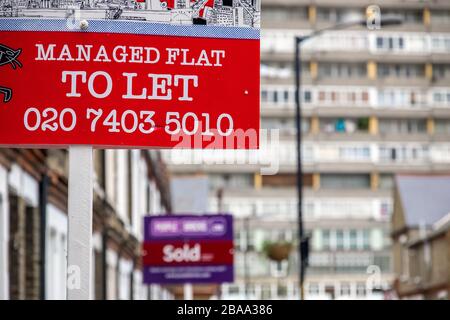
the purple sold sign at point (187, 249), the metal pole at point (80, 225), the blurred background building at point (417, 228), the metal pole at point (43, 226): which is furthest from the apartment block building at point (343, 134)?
the metal pole at point (80, 225)

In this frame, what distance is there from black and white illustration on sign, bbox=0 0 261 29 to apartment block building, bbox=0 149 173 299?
10841 mm

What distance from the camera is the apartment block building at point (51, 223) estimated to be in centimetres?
1947

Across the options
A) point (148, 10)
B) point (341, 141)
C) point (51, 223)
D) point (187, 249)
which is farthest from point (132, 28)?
point (341, 141)

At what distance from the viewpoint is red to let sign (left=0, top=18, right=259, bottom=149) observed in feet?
24.5

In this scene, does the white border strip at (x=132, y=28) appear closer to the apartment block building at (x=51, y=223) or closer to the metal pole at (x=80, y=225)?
the metal pole at (x=80, y=225)

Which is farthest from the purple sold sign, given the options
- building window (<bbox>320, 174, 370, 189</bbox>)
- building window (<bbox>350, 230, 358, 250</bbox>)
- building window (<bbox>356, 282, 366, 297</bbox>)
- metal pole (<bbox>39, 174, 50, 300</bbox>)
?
building window (<bbox>320, 174, 370, 189</bbox>)

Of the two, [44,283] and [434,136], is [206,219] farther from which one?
[434,136]

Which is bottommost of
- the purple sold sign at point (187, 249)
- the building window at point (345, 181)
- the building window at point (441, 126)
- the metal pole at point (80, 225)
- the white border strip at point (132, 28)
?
the purple sold sign at point (187, 249)

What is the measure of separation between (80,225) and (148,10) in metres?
1.40

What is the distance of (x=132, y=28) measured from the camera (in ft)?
24.9

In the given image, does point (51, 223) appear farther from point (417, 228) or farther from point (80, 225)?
point (417, 228)

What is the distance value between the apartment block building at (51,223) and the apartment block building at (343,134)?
73.7 m

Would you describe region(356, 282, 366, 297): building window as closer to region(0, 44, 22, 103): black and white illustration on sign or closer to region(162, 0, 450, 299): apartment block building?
region(162, 0, 450, 299): apartment block building

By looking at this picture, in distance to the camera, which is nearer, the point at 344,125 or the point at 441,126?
the point at 344,125
